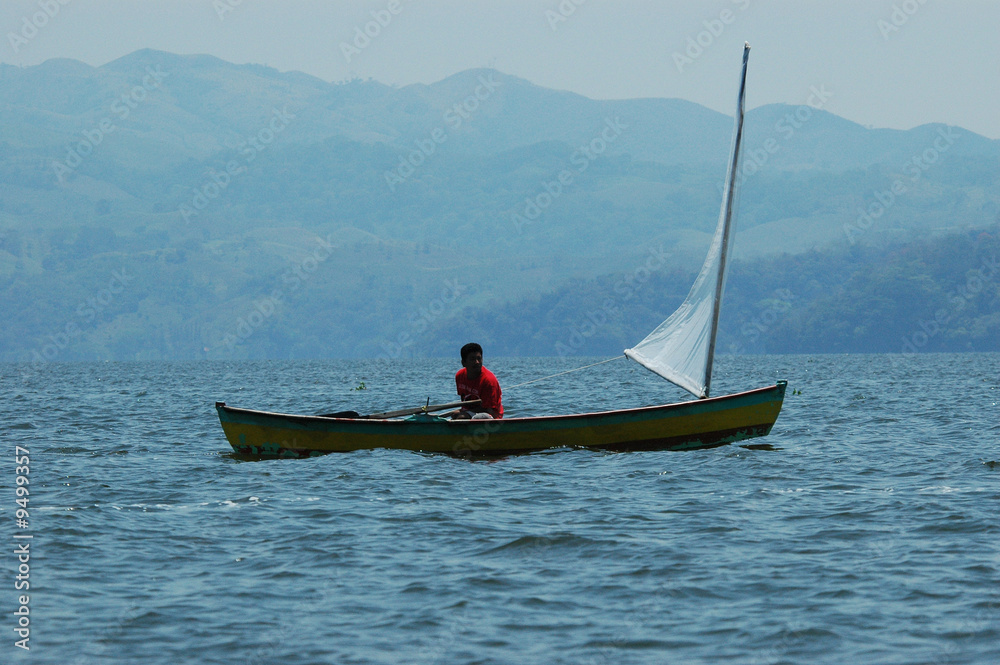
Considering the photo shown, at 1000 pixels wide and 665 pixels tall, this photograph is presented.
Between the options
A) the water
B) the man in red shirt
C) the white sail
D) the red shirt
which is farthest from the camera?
the red shirt

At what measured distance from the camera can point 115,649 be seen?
10.4 meters

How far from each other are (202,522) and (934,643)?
10.1m

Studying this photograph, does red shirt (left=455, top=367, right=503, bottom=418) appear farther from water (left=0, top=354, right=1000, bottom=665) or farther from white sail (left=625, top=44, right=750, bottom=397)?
white sail (left=625, top=44, right=750, bottom=397)

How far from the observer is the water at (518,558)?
10.4 m

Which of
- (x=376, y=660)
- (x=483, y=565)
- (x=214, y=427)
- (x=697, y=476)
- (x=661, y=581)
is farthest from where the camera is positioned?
(x=214, y=427)

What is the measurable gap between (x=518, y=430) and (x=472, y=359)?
1.67 meters

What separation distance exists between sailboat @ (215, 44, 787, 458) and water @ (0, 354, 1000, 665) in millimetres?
444

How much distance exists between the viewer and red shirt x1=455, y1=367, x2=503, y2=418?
73.9ft

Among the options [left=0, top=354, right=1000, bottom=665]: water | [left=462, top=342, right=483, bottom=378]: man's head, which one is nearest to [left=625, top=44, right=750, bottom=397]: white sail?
[left=0, top=354, right=1000, bottom=665]: water

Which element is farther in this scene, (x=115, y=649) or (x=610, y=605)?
(x=610, y=605)

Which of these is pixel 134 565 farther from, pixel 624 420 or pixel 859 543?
pixel 624 420

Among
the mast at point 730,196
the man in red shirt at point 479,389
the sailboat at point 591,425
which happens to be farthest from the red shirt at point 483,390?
the mast at point 730,196

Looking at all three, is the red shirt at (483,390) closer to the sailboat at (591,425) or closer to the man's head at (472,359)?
the man's head at (472,359)

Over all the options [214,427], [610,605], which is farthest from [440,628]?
[214,427]
